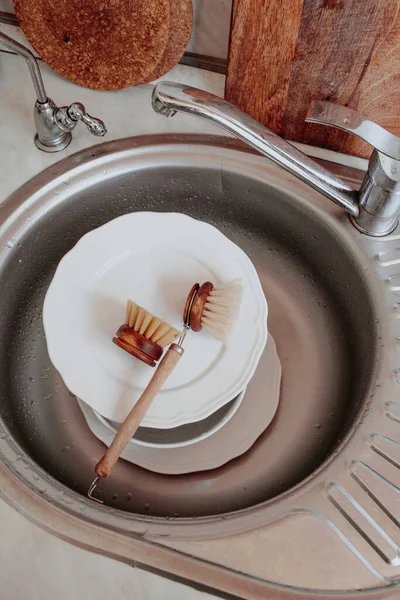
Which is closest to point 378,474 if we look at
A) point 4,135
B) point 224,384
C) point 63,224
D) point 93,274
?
point 224,384

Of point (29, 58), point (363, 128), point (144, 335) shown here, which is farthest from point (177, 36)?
point (144, 335)

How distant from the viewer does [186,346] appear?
679mm

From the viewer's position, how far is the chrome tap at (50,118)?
679 mm

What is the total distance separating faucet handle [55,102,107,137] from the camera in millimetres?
712

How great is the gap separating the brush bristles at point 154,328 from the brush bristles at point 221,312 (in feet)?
0.14

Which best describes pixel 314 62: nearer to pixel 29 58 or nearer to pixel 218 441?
pixel 29 58

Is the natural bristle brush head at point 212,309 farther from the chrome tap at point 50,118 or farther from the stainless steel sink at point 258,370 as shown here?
the chrome tap at point 50,118

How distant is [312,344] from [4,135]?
549mm

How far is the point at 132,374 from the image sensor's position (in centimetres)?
65

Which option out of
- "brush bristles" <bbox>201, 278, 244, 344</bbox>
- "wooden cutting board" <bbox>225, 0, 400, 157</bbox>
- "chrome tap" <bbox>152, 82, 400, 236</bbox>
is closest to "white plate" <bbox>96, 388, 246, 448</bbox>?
"brush bristles" <bbox>201, 278, 244, 344</bbox>

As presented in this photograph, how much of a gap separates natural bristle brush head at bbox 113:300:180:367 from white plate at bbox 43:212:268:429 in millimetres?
41

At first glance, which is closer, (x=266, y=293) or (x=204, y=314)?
(x=204, y=314)

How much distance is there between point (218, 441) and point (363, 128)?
42 cm

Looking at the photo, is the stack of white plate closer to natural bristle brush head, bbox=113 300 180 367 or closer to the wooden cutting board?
natural bristle brush head, bbox=113 300 180 367
